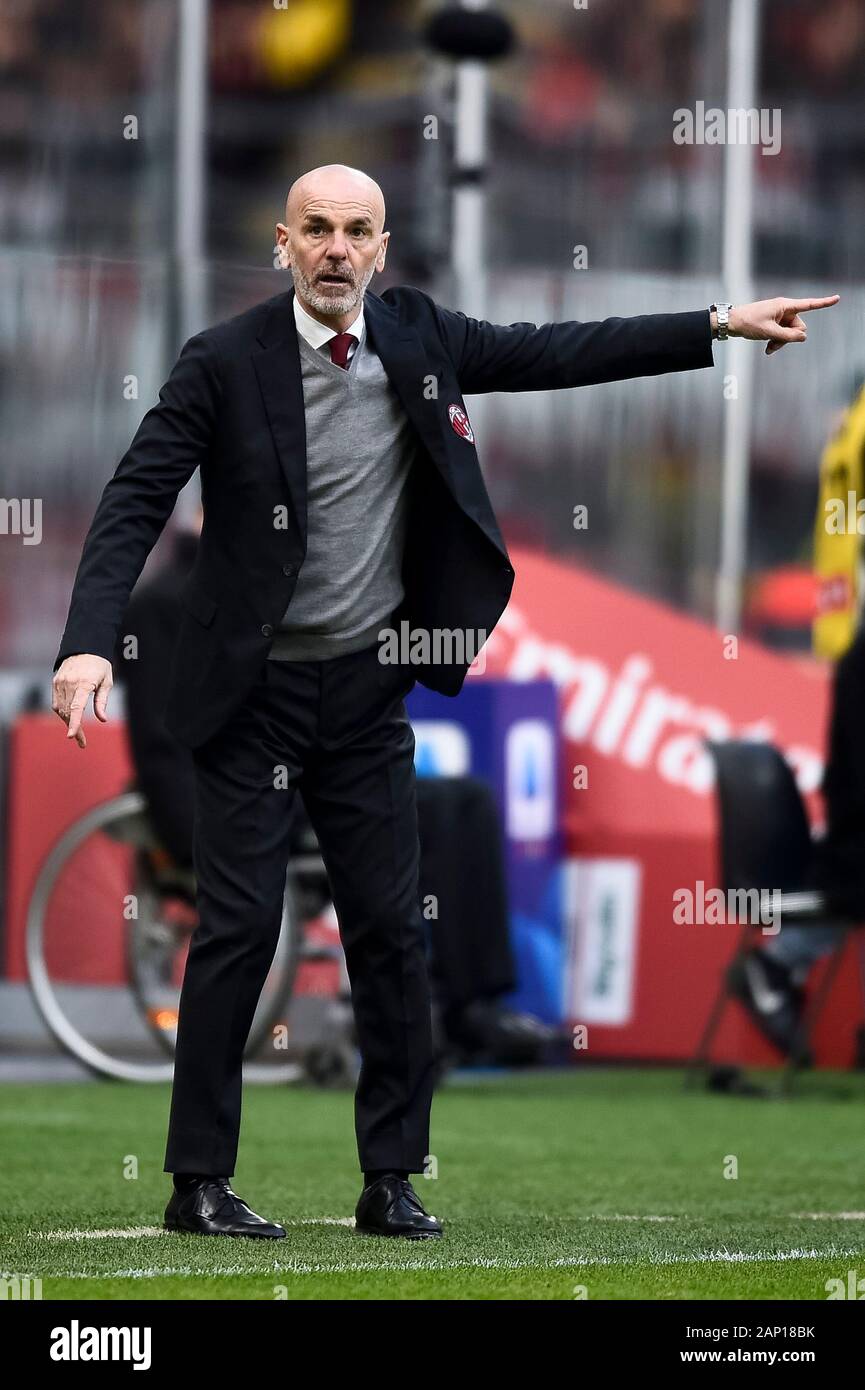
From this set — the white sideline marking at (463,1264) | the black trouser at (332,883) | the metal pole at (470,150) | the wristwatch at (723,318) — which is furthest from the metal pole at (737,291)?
the white sideline marking at (463,1264)

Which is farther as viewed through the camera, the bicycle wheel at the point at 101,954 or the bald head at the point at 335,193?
the bicycle wheel at the point at 101,954

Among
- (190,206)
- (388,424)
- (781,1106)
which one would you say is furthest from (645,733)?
(388,424)

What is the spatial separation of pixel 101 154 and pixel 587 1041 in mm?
3801

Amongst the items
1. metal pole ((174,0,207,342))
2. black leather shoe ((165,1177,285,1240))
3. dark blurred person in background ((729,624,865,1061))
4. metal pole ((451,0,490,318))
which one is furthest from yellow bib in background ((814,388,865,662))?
black leather shoe ((165,1177,285,1240))

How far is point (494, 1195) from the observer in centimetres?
516

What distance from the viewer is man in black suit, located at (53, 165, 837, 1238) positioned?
4.28m

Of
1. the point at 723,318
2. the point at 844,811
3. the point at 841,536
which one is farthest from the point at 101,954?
the point at 723,318

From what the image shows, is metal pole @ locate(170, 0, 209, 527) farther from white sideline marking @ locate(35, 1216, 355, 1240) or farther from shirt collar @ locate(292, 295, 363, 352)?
white sideline marking @ locate(35, 1216, 355, 1240)

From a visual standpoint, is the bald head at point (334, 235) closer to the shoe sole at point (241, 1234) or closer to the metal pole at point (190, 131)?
the shoe sole at point (241, 1234)

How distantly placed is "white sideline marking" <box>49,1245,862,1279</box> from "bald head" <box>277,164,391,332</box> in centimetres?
149

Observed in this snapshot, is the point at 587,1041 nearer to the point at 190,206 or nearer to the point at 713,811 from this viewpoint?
the point at 713,811

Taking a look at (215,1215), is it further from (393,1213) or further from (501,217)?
(501,217)

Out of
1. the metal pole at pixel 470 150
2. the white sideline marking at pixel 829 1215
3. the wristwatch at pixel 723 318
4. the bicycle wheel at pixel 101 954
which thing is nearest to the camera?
the wristwatch at pixel 723 318

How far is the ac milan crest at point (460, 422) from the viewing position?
4348mm
